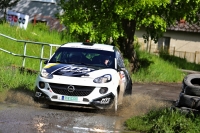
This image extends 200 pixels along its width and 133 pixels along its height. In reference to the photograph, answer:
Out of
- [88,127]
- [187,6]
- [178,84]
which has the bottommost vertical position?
[178,84]

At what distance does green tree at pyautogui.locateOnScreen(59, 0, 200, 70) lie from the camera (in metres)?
25.7

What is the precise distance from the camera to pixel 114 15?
87.6 ft

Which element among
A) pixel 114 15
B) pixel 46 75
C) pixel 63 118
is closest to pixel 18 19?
pixel 114 15

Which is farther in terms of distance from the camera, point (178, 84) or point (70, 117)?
point (178, 84)

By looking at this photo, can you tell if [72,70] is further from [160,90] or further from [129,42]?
[129,42]

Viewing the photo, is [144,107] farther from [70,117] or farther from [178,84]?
[178,84]

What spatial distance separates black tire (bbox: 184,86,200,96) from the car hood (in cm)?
228

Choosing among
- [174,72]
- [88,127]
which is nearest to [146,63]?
[174,72]

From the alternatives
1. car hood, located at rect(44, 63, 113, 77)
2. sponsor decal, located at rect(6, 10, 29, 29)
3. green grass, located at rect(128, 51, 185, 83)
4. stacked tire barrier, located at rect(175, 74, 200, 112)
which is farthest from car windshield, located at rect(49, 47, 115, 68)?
sponsor decal, located at rect(6, 10, 29, 29)

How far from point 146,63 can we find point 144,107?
14.0 metres

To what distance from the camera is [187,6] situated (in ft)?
89.2

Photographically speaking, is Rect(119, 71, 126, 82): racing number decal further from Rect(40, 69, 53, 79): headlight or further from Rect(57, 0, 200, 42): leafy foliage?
Rect(57, 0, 200, 42): leafy foliage

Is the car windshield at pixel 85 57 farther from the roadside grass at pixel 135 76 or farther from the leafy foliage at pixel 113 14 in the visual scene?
the leafy foliage at pixel 113 14

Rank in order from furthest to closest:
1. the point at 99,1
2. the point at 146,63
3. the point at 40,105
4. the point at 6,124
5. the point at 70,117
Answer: the point at 146,63 → the point at 99,1 → the point at 40,105 → the point at 70,117 → the point at 6,124
